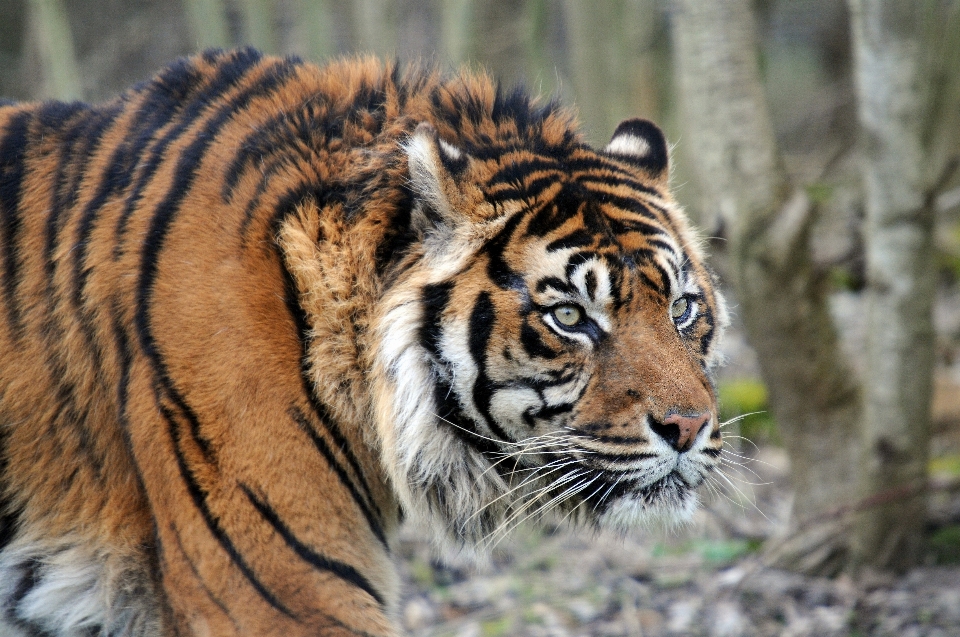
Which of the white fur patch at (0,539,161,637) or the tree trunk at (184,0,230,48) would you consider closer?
the white fur patch at (0,539,161,637)

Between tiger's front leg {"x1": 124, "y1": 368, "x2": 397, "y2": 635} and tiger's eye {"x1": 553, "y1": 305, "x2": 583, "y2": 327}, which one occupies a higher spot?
tiger's eye {"x1": 553, "y1": 305, "x2": 583, "y2": 327}

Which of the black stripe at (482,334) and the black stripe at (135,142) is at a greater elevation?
the black stripe at (135,142)

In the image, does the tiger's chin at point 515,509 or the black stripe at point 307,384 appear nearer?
the black stripe at point 307,384

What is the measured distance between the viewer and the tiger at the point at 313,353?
255cm

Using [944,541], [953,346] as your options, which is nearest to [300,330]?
Result: [944,541]

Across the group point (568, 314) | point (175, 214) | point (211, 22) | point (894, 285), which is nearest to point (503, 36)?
point (211, 22)

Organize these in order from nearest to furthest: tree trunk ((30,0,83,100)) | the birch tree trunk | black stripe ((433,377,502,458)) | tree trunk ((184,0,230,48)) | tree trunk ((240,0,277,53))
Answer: black stripe ((433,377,502,458)), the birch tree trunk, tree trunk ((30,0,83,100)), tree trunk ((184,0,230,48)), tree trunk ((240,0,277,53))

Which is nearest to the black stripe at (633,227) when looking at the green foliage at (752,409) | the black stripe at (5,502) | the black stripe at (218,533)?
the black stripe at (218,533)

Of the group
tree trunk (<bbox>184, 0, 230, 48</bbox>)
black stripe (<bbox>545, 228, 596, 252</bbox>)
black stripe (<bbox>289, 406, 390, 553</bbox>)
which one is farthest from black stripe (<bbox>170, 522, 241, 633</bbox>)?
tree trunk (<bbox>184, 0, 230, 48</bbox>)

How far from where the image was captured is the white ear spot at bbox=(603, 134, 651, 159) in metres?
3.18

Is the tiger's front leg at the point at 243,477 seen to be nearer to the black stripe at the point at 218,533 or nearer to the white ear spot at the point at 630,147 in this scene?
the black stripe at the point at 218,533

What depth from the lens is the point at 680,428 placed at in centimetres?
256

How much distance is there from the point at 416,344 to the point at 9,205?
1.37 m

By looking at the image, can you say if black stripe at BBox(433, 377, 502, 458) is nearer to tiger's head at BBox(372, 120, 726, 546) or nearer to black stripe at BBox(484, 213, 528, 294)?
tiger's head at BBox(372, 120, 726, 546)
